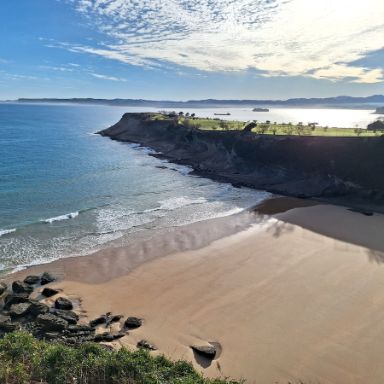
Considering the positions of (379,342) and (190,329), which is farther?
(190,329)

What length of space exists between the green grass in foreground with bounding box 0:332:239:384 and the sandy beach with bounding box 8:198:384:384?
3155 millimetres

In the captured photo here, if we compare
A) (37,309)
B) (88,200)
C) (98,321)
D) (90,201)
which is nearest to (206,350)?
(98,321)

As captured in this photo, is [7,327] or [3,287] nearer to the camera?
[7,327]

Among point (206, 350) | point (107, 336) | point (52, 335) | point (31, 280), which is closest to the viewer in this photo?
point (206, 350)

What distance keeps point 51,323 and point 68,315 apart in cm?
101

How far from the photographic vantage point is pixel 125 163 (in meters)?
57.9

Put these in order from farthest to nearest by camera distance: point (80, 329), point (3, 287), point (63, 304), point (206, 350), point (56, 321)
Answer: point (3, 287), point (63, 304), point (56, 321), point (80, 329), point (206, 350)

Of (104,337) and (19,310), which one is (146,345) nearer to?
(104,337)

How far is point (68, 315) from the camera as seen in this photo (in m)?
17.5

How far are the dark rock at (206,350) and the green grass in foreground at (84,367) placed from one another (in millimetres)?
2992

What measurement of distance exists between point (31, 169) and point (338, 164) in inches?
1521

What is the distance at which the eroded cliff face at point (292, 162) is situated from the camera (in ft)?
131

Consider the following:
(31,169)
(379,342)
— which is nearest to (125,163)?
(31,169)

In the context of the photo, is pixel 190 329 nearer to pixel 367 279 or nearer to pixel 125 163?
pixel 367 279
